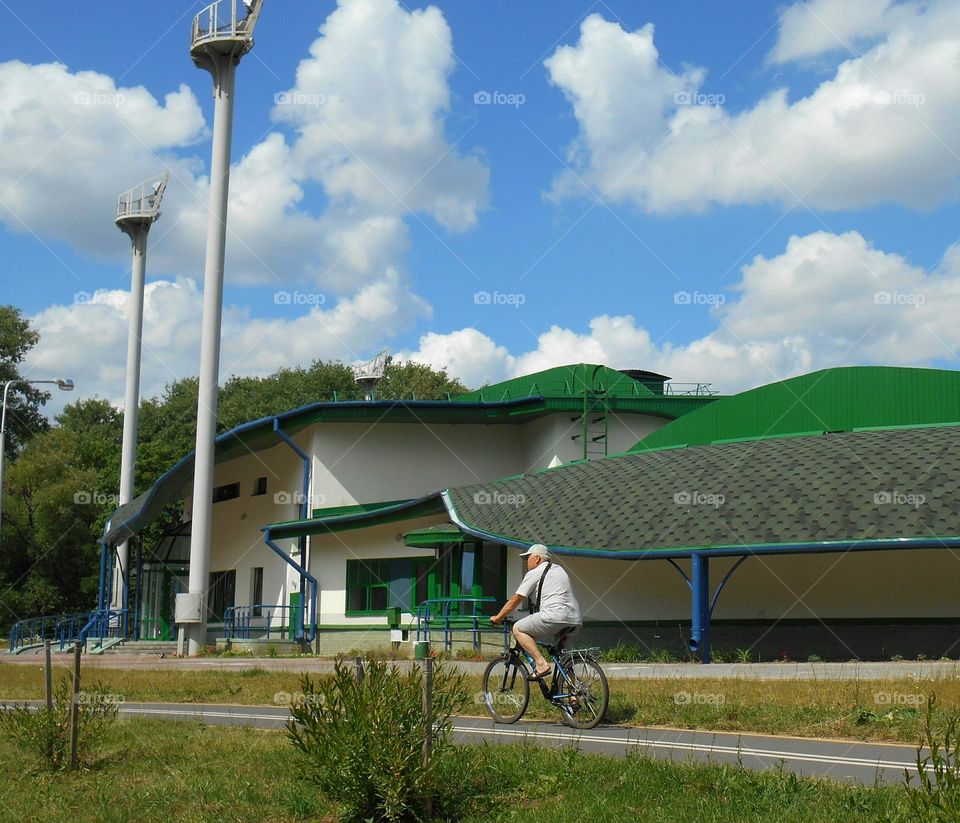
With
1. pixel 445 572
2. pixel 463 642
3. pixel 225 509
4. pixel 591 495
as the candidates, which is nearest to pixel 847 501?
pixel 591 495

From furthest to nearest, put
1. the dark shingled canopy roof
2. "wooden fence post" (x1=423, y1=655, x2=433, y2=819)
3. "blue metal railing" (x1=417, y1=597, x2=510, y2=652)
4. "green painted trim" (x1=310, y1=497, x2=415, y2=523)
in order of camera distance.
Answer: "green painted trim" (x1=310, y1=497, x2=415, y2=523), "blue metal railing" (x1=417, y1=597, x2=510, y2=652), the dark shingled canopy roof, "wooden fence post" (x1=423, y1=655, x2=433, y2=819)

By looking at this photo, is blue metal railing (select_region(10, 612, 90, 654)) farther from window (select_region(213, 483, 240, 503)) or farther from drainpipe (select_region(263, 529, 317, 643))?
drainpipe (select_region(263, 529, 317, 643))

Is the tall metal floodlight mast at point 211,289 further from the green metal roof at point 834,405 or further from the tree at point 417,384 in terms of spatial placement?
the tree at point 417,384

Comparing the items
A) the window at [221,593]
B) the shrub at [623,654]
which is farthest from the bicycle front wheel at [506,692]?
the window at [221,593]

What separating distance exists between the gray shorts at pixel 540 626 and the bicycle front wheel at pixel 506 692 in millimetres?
540

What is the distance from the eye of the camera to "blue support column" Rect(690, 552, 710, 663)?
2175 cm

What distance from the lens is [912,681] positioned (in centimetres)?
1437

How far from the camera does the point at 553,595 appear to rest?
37.5ft

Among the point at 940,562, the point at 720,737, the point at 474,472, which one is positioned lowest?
the point at 720,737

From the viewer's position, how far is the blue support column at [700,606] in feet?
71.4

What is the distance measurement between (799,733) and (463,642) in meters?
15.4

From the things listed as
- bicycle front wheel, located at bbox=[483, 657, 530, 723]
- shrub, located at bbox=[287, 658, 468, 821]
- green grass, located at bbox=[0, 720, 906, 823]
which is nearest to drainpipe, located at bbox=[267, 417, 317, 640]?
bicycle front wheel, located at bbox=[483, 657, 530, 723]

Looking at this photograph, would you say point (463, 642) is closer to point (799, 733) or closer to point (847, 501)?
point (847, 501)

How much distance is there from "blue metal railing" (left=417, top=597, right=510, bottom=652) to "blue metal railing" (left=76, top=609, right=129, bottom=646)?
41.1 feet
